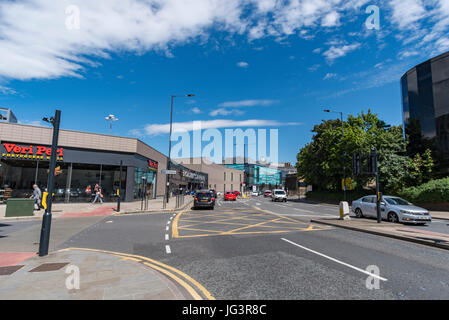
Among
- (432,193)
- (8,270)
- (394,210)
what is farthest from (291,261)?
(432,193)

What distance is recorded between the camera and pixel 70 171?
24.9 meters

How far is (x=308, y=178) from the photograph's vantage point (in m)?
46.5

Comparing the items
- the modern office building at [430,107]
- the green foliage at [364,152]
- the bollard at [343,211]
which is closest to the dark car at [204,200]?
the bollard at [343,211]

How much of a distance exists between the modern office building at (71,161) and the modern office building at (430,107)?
32.3 meters

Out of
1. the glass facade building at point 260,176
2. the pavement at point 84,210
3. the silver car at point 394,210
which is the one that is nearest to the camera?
the silver car at point 394,210

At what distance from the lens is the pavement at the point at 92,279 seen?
3.96 metres

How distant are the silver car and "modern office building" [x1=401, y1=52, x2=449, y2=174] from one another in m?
19.5

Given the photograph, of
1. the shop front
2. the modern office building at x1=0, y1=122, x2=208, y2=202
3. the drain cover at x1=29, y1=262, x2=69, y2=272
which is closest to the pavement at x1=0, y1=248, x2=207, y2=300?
the drain cover at x1=29, y1=262, x2=69, y2=272

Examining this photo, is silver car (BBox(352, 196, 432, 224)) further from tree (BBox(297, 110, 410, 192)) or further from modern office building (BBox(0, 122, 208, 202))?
modern office building (BBox(0, 122, 208, 202))

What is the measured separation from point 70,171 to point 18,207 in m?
10.8

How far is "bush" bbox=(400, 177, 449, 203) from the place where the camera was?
22.4 m

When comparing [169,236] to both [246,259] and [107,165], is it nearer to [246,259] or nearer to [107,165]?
[246,259]

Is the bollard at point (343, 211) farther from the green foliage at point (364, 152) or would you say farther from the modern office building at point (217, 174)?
the modern office building at point (217, 174)
